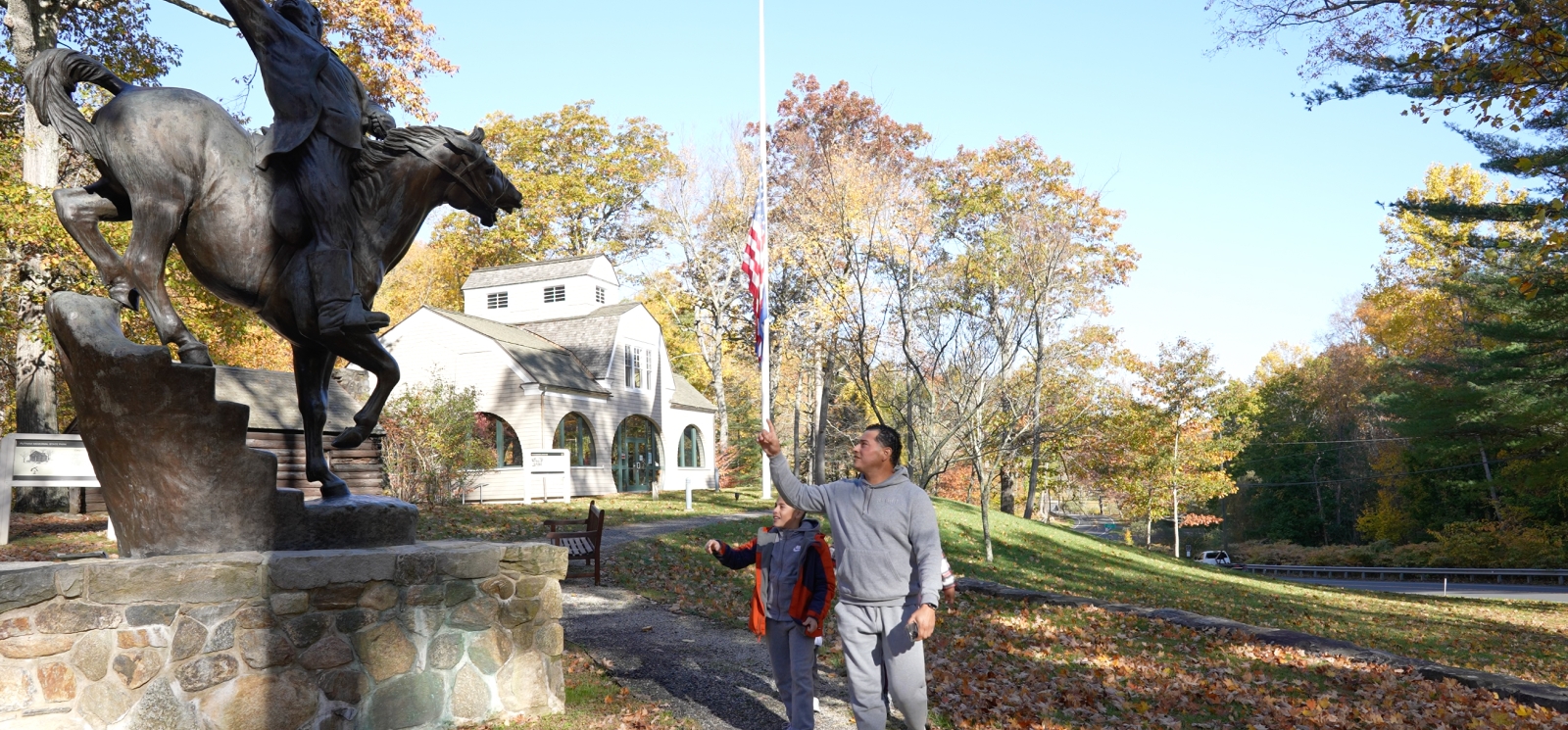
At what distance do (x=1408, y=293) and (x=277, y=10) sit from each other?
45.3m

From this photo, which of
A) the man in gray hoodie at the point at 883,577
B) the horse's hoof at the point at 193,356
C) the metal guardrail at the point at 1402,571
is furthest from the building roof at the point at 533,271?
the man in gray hoodie at the point at 883,577

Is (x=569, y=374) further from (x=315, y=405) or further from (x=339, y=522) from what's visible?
(x=339, y=522)

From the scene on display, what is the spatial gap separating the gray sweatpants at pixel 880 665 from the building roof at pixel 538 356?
23.5m

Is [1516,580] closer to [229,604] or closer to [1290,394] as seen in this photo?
[1290,394]

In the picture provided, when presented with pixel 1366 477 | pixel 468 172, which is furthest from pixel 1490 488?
pixel 468 172

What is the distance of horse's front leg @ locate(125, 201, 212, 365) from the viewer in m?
4.91

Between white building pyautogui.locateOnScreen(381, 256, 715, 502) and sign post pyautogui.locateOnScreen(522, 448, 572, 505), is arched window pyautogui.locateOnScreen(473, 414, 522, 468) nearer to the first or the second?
white building pyautogui.locateOnScreen(381, 256, 715, 502)

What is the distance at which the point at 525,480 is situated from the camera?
24.3 m

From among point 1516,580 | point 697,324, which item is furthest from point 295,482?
point 1516,580

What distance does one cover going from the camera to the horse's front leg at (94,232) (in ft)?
16.0

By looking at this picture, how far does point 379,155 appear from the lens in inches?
221

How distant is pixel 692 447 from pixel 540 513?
1704 centimetres

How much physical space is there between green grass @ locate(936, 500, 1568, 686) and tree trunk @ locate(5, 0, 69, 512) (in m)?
14.9

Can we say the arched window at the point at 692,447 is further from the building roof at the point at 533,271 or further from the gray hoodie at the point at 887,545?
the gray hoodie at the point at 887,545
